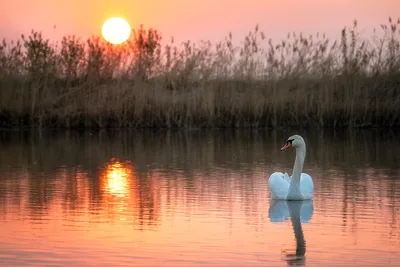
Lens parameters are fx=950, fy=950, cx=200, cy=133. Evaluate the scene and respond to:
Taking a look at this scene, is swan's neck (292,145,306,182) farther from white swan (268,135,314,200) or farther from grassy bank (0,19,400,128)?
grassy bank (0,19,400,128)

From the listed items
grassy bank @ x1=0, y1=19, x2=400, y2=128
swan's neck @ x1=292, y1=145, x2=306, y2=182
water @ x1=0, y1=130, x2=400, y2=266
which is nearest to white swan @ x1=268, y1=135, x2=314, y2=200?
swan's neck @ x1=292, y1=145, x2=306, y2=182

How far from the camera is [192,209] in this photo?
8805 millimetres

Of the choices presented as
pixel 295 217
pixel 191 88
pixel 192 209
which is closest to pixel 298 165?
pixel 295 217

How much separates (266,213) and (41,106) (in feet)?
46.3

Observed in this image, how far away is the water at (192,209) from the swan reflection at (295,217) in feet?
0.04

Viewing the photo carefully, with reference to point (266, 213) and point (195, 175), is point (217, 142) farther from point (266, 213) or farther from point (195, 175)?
point (266, 213)

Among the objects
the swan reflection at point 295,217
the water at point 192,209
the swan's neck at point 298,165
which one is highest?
the swan's neck at point 298,165

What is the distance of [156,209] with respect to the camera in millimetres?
8859

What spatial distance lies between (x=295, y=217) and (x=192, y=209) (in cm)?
95

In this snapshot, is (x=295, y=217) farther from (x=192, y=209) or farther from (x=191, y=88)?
(x=191, y=88)

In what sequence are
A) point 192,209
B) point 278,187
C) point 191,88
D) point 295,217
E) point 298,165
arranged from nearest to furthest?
point 295,217 → point 192,209 → point 278,187 → point 298,165 → point 191,88

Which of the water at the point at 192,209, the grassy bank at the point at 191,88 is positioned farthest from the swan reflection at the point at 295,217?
the grassy bank at the point at 191,88

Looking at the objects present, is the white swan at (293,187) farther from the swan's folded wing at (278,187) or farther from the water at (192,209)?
the water at (192,209)

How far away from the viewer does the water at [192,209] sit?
6652 mm
